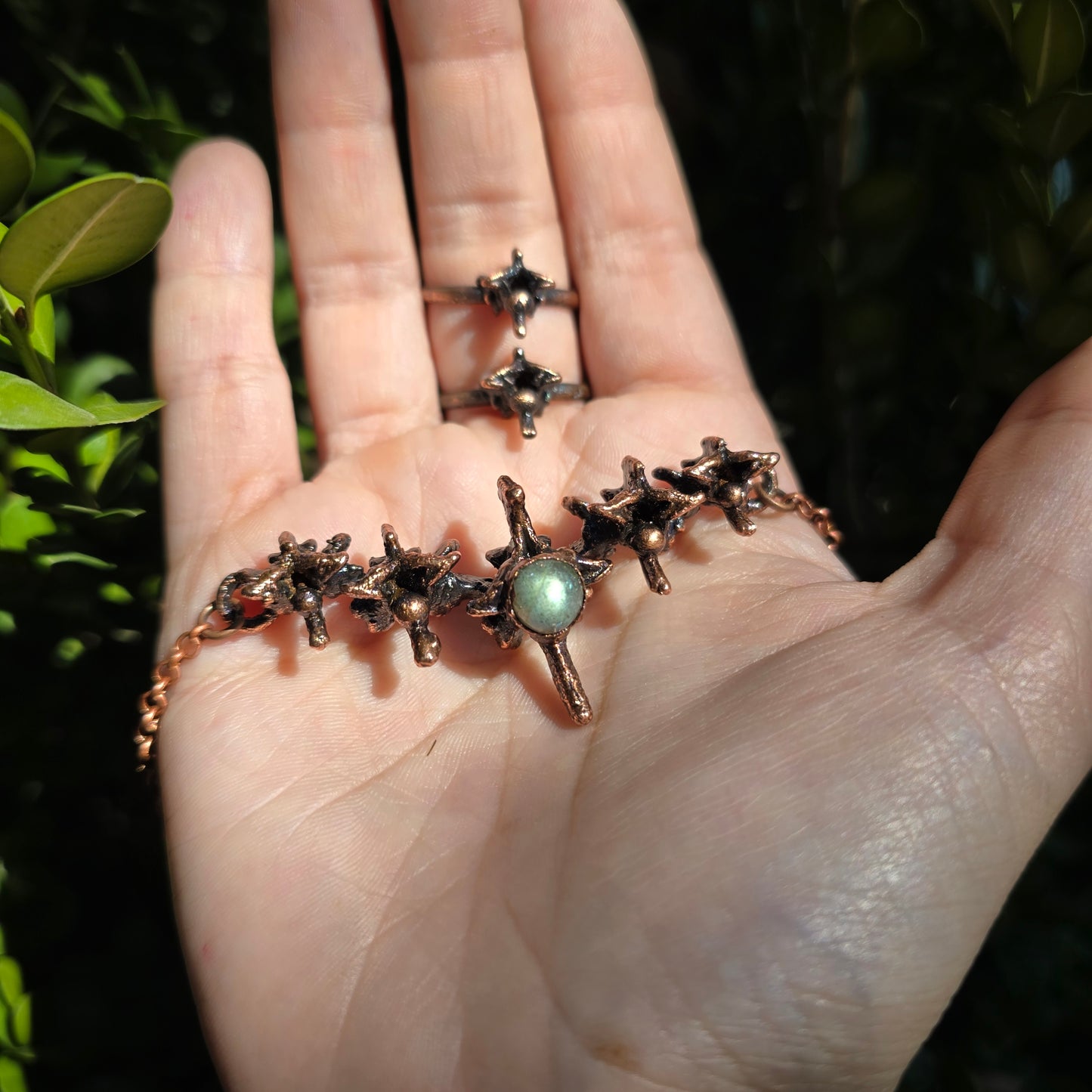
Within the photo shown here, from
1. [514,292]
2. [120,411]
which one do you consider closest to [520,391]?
[514,292]

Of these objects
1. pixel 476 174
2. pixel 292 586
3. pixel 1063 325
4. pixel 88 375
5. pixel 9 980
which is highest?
pixel 476 174

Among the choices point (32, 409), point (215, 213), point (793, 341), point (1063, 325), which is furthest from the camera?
point (793, 341)

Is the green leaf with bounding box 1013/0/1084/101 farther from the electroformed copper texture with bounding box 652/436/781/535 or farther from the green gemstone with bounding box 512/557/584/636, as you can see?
the green gemstone with bounding box 512/557/584/636

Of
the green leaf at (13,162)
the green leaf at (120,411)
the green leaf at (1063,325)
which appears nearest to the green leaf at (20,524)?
the green leaf at (120,411)

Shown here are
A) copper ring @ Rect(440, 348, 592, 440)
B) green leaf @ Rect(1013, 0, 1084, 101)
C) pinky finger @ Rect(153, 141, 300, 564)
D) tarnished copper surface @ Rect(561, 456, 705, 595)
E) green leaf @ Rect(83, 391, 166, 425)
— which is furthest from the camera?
copper ring @ Rect(440, 348, 592, 440)

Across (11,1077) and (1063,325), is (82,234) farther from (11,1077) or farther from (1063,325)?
(1063,325)

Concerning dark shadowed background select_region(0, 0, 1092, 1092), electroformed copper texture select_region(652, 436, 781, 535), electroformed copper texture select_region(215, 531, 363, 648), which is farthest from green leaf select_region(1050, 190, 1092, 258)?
electroformed copper texture select_region(215, 531, 363, 648)
